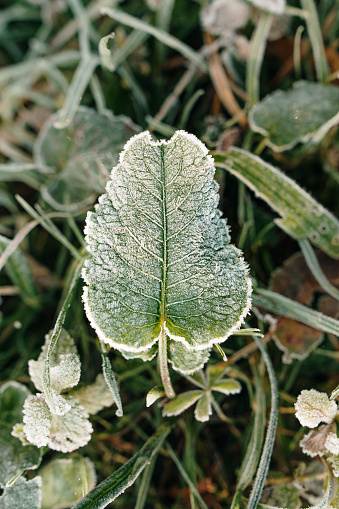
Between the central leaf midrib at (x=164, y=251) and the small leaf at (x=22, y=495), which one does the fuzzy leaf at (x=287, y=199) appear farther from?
the small leaf at (x=22, y=495)

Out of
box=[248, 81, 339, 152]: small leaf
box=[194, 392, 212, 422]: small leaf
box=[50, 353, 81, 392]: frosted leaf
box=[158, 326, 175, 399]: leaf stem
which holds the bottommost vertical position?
box=[194, 392, 212, 422]: small leaf

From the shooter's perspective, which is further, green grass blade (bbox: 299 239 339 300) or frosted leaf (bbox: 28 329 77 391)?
green grass blade (bbox: 299 239 339 300)

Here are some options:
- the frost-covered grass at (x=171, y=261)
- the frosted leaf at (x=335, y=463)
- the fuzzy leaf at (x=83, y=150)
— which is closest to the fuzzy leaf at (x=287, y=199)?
the frost-covered grass at (x=171, y=261)

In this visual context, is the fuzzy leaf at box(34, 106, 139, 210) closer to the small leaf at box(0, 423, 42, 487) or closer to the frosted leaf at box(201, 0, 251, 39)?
the frosted leaf at box(201, 0, 251, 39)

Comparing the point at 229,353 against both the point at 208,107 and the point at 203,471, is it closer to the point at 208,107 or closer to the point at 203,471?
the point at 203,471

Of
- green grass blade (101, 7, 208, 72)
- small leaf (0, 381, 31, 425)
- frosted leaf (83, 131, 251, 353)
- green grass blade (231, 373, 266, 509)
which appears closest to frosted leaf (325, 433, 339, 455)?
green grass blade (231, 373, 266, 509)

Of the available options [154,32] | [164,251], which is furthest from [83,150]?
[164,251]

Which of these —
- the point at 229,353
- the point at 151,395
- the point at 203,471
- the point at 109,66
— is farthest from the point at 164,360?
the point at 109,66
